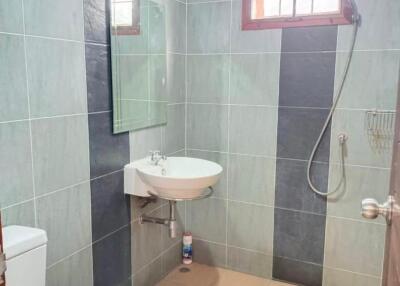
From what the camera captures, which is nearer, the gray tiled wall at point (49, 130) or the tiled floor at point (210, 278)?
the gray tiled wall at point (49, 130)

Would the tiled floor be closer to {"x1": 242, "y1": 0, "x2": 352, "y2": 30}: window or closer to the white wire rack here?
the white wire rack

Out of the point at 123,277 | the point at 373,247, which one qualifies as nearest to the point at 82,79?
the point at 123,277

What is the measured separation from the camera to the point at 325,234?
103 inches

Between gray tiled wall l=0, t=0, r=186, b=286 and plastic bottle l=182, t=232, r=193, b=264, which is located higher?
gray tiled wall l=0, t=0, r=186, b=286

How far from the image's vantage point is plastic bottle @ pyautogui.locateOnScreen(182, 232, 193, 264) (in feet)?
9.85

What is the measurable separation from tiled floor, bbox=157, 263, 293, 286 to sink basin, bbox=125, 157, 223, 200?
801mm

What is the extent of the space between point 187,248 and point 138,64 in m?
1.47

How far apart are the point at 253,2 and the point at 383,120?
1136 mm

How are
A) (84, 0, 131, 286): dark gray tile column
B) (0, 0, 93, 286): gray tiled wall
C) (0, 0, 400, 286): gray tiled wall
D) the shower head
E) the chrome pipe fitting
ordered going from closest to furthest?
(0, 0, 93, 286): gray tiled wall, (0, 0, 400, 286): gray tiled wall, (84, 0, 131, 286): dark gray tile column, the shower head, the chrome pipe fitting

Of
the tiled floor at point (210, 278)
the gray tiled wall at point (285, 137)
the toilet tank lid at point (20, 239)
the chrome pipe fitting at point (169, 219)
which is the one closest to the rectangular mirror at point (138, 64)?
the gray tiled wall at point (285, 137)

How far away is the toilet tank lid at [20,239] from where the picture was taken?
1401mm

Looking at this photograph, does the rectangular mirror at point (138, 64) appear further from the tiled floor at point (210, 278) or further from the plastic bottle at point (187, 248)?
the tiled floor at point (210, 278)

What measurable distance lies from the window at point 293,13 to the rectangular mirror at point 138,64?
0.60 metres

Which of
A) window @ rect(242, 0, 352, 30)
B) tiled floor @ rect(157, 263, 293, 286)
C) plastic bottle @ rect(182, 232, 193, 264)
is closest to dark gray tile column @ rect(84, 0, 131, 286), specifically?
tiled floor @ rect(157, 263, 293, 286)
